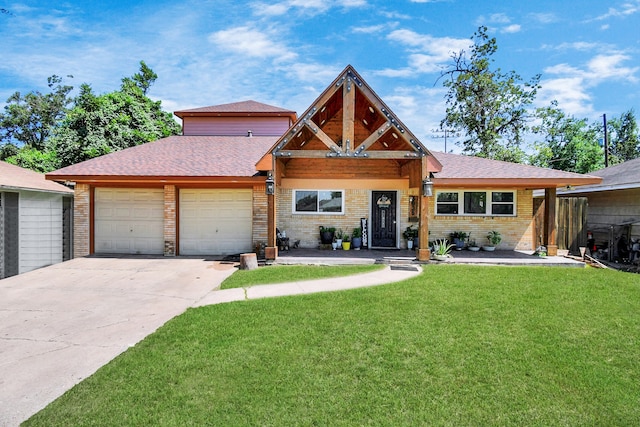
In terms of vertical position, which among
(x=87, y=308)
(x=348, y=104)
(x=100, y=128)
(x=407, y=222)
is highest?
(x=100, y=128)

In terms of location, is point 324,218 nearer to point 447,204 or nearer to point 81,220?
point 447,204

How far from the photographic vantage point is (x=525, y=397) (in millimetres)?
3166

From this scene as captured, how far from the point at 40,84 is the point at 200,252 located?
34.5 metres

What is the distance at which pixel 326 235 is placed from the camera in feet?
40.3

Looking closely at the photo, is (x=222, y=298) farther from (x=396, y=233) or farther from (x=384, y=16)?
(x=384, y=16)

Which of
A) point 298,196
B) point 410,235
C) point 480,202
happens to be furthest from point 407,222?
point 298,196

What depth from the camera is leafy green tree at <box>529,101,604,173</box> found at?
93.8 ft

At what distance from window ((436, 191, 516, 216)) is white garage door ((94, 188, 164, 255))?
10.0 m

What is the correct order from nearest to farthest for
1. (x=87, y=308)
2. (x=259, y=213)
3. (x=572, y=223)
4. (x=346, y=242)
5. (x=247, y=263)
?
(x=87, y=308)
(x=247, y=263)
(x=259, y=213)
(x=346, y=242)
(x=572, y=223)

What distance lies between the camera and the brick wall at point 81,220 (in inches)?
448

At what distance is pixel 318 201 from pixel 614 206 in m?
10.9

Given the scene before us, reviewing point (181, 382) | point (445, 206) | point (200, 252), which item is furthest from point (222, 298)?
point (445, 206)

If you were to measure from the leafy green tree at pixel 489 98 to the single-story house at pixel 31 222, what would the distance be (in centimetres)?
2671

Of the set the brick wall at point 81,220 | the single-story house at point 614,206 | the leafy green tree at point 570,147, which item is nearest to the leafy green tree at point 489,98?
the leafy green tree at point 570,147
